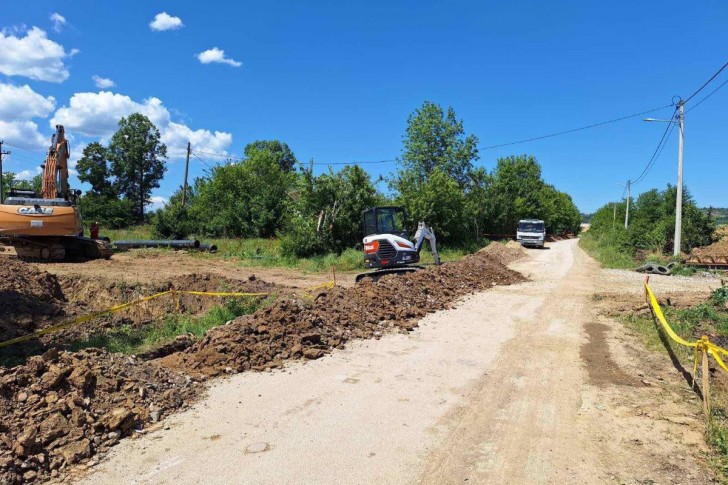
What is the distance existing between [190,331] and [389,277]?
5297 mm

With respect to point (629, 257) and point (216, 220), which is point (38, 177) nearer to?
point (216, 220)

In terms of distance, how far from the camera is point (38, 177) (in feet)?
242

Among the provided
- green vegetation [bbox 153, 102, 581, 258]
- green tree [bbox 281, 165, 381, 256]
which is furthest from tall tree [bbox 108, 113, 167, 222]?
green tree [bbox 281, 165, 381, 256]

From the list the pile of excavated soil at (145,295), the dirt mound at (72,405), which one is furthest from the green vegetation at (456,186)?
the dirt mound at (72,405)

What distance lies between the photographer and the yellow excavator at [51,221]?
1803cm

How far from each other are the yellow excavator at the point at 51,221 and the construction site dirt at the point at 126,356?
5.03m

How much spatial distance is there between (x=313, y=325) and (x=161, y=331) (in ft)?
11.8

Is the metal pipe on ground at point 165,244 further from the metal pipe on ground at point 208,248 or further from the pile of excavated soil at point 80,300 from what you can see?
the pile of excavated soil at point 80,300

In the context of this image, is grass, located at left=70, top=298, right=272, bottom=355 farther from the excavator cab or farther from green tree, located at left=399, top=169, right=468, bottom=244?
green tree, located at left=399, top=169, right=468, bottom=244

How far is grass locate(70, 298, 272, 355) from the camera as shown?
8.56 meters

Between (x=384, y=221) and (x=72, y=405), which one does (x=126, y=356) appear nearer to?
(x=72, y=405)

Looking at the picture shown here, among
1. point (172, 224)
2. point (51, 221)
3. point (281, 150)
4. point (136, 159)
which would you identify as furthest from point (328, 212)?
point (281, 150)

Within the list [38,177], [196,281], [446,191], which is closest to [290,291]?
[196,281]

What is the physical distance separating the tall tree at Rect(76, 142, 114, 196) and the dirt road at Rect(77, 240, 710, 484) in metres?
57.3
